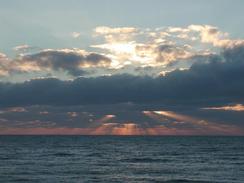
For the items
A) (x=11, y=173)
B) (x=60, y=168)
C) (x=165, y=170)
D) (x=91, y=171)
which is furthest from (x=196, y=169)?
(x=11, y=173)

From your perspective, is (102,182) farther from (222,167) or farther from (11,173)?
(222,167)

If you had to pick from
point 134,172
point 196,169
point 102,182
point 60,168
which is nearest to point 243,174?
point 196,169

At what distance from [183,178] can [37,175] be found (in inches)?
659

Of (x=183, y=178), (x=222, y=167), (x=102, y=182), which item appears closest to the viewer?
(x=102, y=182)

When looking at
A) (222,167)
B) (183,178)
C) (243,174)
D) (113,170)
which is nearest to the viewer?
(183,178)

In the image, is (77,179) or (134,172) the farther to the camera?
(134,172)

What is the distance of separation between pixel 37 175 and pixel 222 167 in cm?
2624

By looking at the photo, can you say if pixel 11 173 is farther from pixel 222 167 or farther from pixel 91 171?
→ pixel 222 167

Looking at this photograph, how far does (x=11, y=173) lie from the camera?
50219mm

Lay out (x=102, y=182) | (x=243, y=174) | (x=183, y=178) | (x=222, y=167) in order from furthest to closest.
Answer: (x=222, y=167)
(x=243, y=174)
(x=183, y=178)
(x=102, y=182)

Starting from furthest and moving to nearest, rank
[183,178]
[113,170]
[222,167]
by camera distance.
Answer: [222,167]
[113,170]
[183,178]

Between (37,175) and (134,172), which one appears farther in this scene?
(134,172)

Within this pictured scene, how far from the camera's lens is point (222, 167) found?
59.5m

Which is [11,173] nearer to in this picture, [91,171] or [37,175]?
[37,175]
